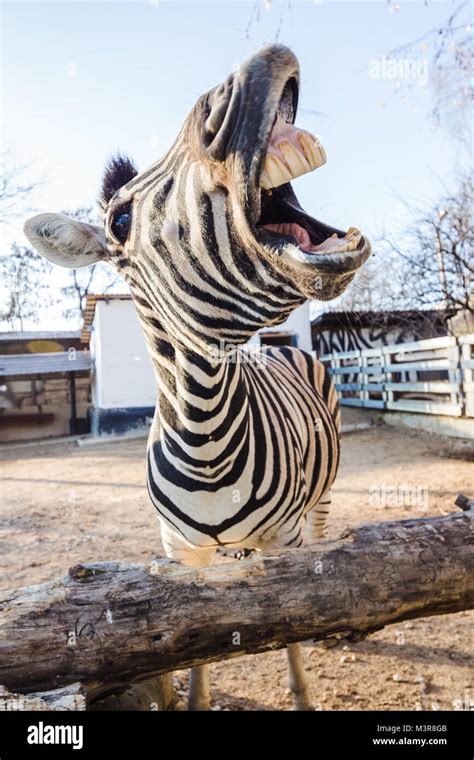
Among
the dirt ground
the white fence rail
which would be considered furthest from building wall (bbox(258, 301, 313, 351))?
the dirt ground

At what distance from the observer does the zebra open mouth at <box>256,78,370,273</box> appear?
4.13 feet

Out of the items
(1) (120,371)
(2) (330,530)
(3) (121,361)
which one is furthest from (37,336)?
(2) (330,530)

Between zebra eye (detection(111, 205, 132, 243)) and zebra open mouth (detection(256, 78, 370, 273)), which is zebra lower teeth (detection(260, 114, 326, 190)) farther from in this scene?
zebra eye (detection(111, 205, 132, 243))

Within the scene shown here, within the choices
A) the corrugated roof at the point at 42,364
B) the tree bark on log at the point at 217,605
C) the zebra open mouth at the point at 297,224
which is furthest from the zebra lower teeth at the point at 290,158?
the corrugated roof at the point at 42,364

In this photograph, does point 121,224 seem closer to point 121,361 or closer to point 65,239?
point 65,239

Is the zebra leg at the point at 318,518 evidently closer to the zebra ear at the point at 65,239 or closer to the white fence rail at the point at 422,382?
the zebra ear at the point at 65,239

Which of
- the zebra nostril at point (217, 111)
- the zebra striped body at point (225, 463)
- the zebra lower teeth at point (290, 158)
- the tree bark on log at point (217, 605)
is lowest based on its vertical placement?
the tree bark on log at point (217, 605)

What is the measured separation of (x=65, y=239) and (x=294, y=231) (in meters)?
1.14

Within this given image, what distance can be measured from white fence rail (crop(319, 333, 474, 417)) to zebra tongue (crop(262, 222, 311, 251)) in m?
9.67

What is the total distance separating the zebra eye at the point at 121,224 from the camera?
5.99ft

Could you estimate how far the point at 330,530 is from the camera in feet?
18.7

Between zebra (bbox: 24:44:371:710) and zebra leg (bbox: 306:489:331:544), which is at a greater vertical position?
zebra (bbox: 24:44:371:710)
